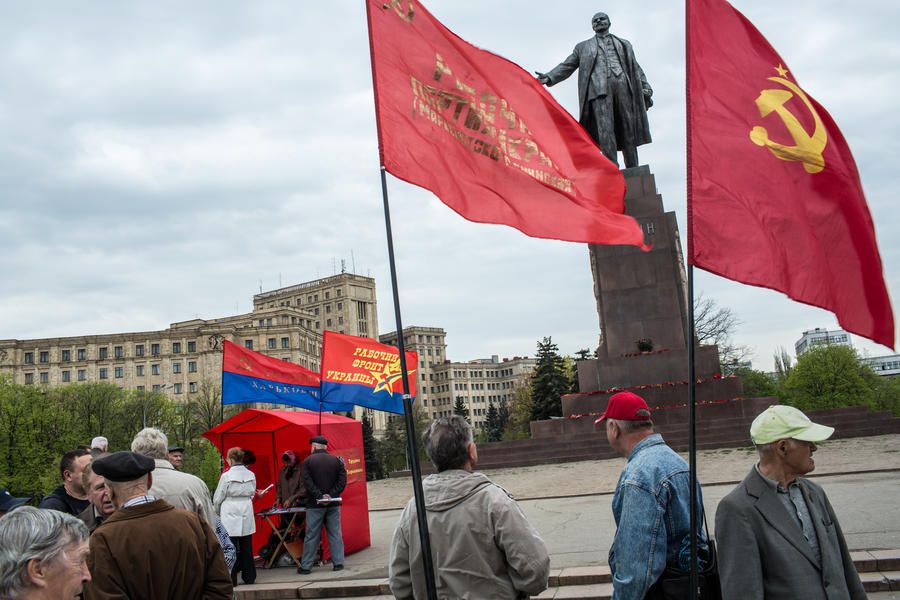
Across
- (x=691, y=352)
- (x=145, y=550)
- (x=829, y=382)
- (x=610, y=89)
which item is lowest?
(x=145, y=550)

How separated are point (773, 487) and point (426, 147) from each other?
2.46 meters

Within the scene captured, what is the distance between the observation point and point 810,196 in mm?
4148

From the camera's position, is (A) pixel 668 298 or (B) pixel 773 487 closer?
(B) pixel 773 487

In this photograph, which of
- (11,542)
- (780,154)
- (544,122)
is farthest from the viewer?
(544,122)

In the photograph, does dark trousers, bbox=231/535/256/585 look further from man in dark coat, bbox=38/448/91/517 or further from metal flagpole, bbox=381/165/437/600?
metal flagpole, bbox=381/165/437/600

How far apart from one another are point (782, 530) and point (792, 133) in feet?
7.08

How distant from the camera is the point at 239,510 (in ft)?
32.2

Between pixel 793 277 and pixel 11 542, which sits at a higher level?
pixel 793 277

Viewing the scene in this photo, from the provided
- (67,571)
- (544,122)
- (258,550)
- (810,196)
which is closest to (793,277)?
(810,196)

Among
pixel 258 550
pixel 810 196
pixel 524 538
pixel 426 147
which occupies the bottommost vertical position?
pixel 258 550

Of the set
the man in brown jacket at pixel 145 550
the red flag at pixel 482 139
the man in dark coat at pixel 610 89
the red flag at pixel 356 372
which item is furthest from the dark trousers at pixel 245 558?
the man in dark coat at pixel 610 89

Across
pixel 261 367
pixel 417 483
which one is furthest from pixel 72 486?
pixel 261 367

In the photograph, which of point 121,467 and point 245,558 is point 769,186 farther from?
point 245,558

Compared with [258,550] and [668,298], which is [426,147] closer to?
[258,550]
